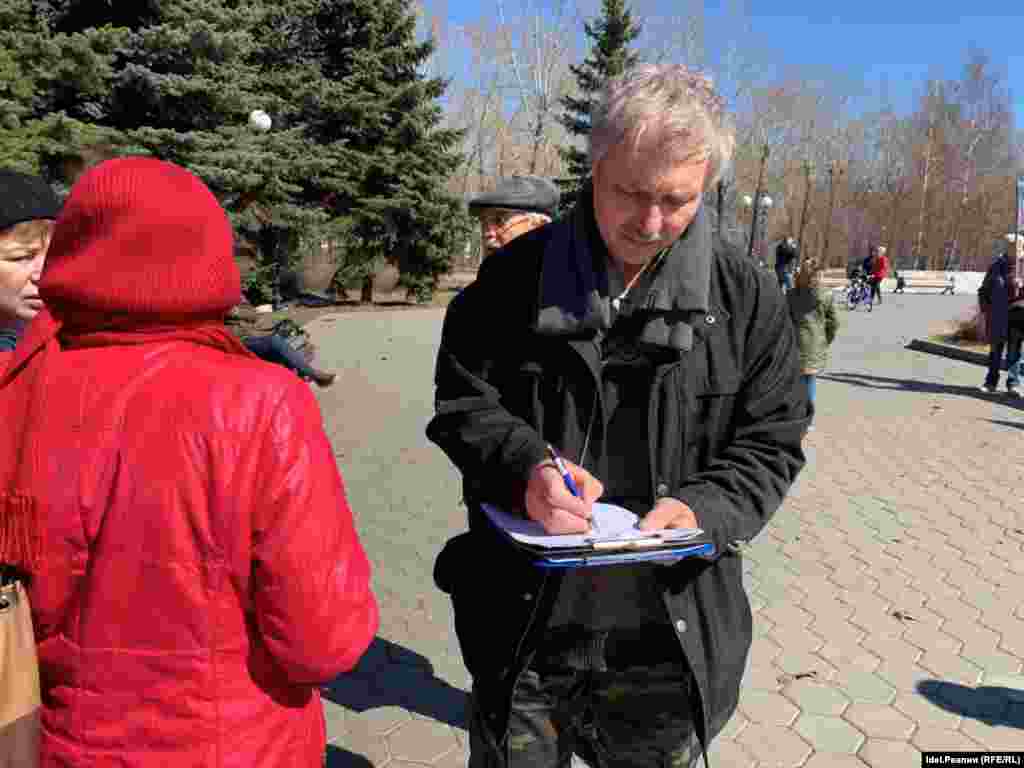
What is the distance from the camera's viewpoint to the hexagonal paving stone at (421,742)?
3.07m

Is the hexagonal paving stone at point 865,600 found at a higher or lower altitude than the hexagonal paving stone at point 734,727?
higher

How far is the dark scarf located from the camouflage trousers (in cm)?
73

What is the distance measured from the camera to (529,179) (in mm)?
4020

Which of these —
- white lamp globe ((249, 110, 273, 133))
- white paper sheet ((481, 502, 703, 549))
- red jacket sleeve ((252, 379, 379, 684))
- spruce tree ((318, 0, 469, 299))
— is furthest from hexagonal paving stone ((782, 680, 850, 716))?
spruce tree ((318, 0, 469, 299))

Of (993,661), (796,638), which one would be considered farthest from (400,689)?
(993,661)

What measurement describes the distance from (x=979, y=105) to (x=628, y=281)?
208 feet

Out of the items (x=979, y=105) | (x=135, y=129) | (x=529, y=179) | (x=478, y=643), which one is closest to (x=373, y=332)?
(x=135, y=129)

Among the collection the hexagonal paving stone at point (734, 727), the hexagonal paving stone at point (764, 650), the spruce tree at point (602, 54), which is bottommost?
the hexagonal paving stone at point (734, 727)

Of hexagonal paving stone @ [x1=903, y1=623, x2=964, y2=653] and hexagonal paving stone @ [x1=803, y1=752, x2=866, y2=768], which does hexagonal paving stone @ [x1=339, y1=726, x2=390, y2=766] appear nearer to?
hexagonal paving stone @ [x1=803, y1=752, x2=866, y2=768]

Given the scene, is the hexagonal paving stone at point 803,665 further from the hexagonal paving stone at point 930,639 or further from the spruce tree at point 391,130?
the spruce tree at point 391,130

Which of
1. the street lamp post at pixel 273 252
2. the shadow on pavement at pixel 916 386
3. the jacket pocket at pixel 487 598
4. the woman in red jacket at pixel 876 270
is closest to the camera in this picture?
the jacket pocket at pixel 487 598

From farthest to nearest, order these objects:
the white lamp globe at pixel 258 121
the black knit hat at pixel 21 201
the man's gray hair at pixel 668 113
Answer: the white lamp globe at pixel 258 121
the black knit hat at pixel 21 201
the man's gray hair at pixel 668 113

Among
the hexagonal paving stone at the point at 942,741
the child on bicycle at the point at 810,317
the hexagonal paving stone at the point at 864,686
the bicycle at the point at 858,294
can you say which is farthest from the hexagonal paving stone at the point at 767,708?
the bicycle at the point at 858,294

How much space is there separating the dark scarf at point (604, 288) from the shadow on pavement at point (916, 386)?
9.50 metres
